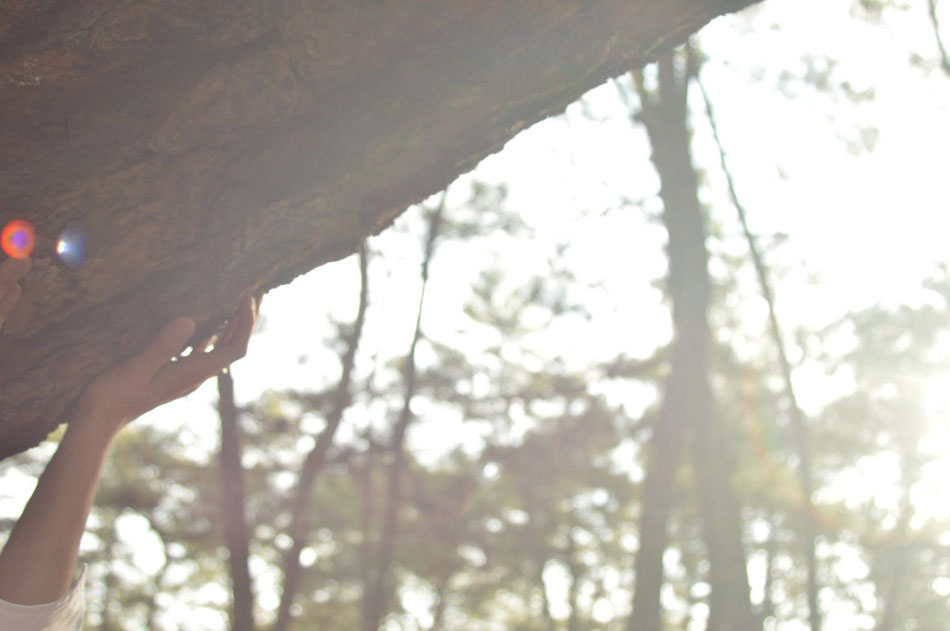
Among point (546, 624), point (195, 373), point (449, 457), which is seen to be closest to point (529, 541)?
point (449, 457)

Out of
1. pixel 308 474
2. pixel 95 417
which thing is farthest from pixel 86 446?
pixel 308 474

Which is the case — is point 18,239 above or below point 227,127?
below

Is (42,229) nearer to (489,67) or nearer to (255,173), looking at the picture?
(255,173)

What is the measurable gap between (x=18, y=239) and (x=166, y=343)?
1.26 ft

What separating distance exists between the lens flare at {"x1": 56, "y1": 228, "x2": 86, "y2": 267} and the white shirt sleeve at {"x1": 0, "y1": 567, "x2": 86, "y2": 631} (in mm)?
715

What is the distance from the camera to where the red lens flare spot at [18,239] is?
5.51ft

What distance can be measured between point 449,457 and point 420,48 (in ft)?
51.0

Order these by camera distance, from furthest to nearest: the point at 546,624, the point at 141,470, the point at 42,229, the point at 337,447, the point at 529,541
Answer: the point at 546,624, the point at 529,541, the point at 141,470, the point at 337,447, the point at 42,229

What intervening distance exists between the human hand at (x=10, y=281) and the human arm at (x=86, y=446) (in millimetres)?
279

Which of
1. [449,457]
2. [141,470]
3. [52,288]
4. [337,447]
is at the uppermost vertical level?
[449,457]

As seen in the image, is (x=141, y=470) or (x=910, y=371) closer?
(x=141, y=470)

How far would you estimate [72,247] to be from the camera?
1.78 meters

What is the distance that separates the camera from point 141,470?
1508 centimetres

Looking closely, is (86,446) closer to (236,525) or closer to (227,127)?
(227,127)
